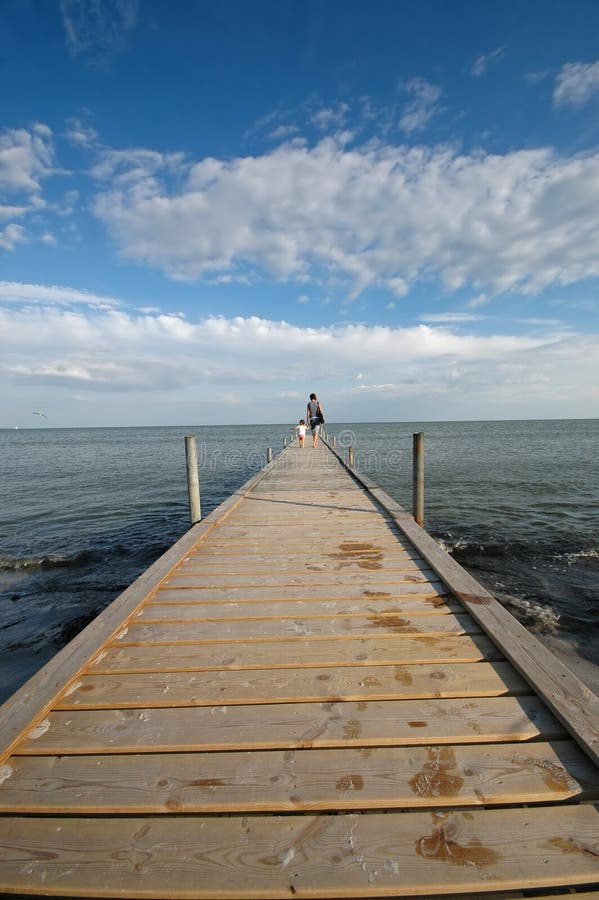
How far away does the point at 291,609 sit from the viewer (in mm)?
3197

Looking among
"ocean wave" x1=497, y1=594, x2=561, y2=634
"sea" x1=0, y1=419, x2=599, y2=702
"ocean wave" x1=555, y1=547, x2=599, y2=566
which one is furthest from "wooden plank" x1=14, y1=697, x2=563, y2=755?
"ocean wave" x1=555, y1=547, x2=599, y2=566

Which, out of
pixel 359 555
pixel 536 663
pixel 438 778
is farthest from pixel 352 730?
pixel 359 555

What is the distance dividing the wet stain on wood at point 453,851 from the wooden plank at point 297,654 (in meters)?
1.00

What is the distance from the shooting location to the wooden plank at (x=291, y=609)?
3.08 meters

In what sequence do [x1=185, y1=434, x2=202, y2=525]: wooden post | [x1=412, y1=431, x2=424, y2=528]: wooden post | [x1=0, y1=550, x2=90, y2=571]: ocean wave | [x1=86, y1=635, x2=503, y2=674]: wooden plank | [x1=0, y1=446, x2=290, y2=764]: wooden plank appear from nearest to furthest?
[x1=0, y1=446, x2=290, y2=764]: wooden plank < [x1=86, y1=635, x2=503, y2=674]: wooden plank < [x1=412, y1=431, x2=424, y2=528]: wooden post < [x1=185, y1=434, x2=202, y2=525]: wooden post < [x1=0, y1=550, x2=90, y2=571]: ocean wave

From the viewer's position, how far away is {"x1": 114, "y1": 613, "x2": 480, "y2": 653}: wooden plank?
2.77 meters

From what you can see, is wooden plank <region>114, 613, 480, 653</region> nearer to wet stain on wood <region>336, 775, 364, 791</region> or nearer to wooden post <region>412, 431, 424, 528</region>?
wet stain on wood <region>336, 775, 364, 791</region>

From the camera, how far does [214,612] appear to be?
10.5 ft

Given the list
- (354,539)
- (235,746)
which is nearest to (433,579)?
(354,539)

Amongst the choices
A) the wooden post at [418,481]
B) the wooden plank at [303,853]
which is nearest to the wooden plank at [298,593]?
the wooden plank at [303,853]

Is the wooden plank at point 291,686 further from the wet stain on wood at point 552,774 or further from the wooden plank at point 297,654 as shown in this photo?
the wet stain on wood at point 552,774

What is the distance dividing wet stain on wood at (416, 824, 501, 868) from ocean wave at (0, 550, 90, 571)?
8.24 metres

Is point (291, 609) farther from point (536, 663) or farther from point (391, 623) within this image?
point (536, 663)

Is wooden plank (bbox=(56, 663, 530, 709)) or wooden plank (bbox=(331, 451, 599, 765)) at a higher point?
wooden plank (bbox=(331, 451, 599, 765))
